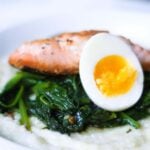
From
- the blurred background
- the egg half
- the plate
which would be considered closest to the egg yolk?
the egg half

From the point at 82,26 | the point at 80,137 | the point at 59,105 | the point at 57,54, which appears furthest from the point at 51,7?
the point at 80,137

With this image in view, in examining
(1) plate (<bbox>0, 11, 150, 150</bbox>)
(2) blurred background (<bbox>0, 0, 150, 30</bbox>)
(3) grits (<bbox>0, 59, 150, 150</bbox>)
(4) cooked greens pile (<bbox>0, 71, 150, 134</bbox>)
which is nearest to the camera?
(3) grits (<bbox>0, 59, 150, 150</bbox>)

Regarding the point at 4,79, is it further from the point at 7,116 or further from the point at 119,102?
the point at 119,102

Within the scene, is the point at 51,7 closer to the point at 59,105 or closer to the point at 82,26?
the point at 82,26

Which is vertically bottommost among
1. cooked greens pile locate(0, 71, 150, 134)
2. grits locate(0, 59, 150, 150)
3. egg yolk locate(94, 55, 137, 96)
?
grits locate(0, 59, 150, 150)

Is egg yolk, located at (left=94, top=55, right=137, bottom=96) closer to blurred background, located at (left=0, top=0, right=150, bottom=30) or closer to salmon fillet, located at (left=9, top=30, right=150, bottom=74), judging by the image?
salmon fillet, located at (left=9, top=30, right=150, bottom=74)

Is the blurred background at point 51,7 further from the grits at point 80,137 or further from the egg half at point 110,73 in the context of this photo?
the grits at point 80,137

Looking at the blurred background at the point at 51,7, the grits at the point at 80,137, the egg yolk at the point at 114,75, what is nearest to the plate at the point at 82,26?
the blurred background at the point at 51,7
